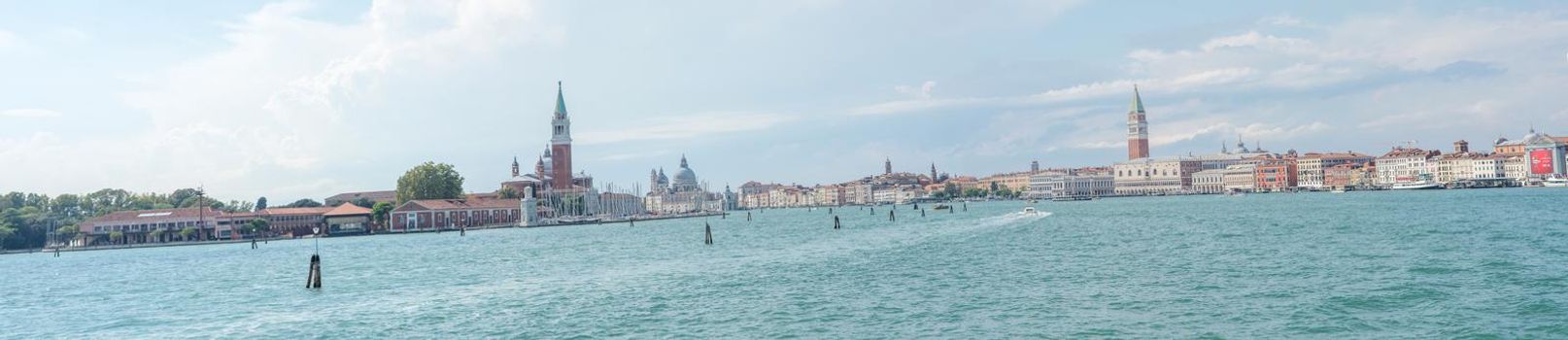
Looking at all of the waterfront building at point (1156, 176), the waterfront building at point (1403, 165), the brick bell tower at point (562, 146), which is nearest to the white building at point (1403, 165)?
the waterfront building at point (1403, 165)

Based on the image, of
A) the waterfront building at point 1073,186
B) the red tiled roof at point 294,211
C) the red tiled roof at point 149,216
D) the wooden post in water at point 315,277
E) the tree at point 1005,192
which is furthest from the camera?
the tree at point 1005,192

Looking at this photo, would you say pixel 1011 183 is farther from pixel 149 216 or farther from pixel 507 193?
pixel 149 216

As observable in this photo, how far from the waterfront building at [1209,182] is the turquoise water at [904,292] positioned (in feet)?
406

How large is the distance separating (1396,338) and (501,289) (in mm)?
15186

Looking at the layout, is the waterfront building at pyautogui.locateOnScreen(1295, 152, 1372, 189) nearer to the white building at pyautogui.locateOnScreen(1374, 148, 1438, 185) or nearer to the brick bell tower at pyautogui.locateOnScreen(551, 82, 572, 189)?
the white building at pyautogui.locateOnScreen(1374, 148, 1438, 185)

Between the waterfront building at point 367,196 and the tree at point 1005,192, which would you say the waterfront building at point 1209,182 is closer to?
the tree at point 1005,192

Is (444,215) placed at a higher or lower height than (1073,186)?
lower

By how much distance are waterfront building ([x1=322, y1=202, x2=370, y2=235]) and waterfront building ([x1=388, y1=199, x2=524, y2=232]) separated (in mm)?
1712

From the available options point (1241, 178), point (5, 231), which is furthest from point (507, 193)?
point (1241, 178)

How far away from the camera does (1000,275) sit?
72.5 ft

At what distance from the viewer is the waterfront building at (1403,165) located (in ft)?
424

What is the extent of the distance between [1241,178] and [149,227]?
122168mm

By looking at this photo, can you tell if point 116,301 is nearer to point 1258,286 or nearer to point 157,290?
point 157,290

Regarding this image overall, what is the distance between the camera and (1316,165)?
140m
